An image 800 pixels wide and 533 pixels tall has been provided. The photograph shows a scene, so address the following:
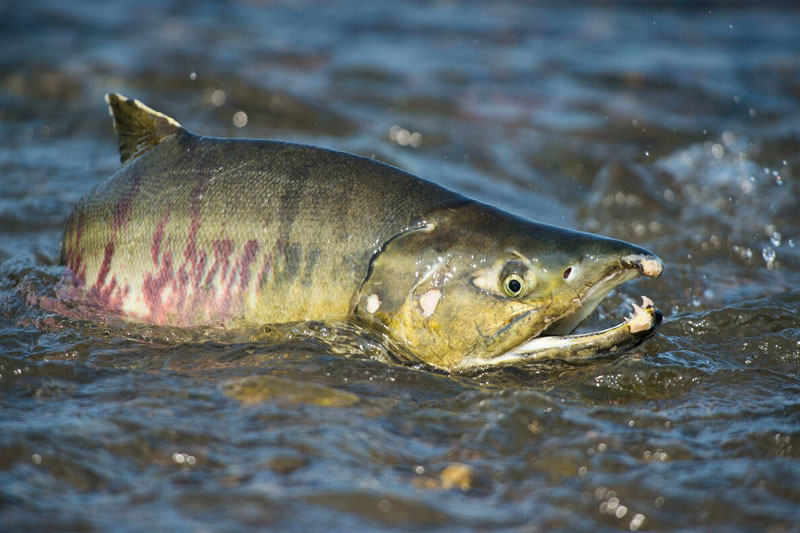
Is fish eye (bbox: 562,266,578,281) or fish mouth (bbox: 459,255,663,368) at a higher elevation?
fish eye (bbox: 562,266,578,281)

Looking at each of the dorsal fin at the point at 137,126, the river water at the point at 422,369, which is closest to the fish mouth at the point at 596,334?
the river water at the point at 422,369

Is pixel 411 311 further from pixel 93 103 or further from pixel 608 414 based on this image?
pixel 93 103

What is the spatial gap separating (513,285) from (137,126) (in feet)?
6.31

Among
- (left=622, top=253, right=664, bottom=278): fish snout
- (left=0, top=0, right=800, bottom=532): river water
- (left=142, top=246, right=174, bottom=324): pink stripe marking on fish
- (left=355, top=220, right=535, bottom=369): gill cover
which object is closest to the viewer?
(left=0, top=0, right=800, bottom=532): river water

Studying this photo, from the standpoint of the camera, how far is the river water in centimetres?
252

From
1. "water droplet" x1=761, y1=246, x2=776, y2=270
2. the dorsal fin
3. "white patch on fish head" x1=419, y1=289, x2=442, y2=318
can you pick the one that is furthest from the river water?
the dorsal fin

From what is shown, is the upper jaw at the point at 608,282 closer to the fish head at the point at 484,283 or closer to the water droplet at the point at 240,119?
the fish head at the point at 484,283

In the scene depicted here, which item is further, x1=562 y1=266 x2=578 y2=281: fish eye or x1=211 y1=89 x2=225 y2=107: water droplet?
x1=211 y1=89 x2=225 y2=107: water droplet

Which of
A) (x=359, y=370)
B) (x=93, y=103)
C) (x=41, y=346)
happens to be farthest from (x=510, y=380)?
(x=93, y=103)

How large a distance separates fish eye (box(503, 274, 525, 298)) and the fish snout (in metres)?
0.39

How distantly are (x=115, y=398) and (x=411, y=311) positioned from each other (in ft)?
3.73

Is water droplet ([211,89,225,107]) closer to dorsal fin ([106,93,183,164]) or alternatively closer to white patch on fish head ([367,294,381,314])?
dorsal fin ([106,93,183,164])

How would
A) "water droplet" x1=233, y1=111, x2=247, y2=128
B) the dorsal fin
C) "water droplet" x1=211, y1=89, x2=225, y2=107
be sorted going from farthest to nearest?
1. "water droplet" x1=211, y1=89, x2=225, y2=107
2. "water droplet" x1=233, y1=111, x2=247, y2=128
3. the dorsal fin

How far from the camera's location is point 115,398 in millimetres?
3061
